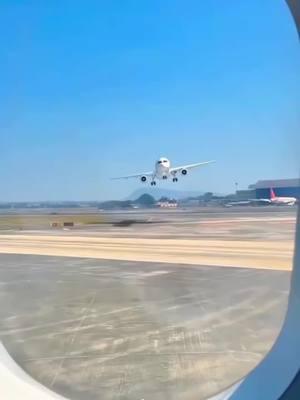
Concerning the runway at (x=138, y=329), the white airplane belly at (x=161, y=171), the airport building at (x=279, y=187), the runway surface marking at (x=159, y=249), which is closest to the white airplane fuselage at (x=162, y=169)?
the white airplane belly at (x=161, y=171)

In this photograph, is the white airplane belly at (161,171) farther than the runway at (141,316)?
Yes

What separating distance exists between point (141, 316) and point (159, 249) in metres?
2.60

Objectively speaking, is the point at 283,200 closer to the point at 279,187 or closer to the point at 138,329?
the point at 279,187

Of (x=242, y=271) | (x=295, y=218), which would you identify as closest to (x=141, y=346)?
(x=295, y=218)

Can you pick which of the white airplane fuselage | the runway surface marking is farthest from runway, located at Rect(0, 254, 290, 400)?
the white airplane fuselage

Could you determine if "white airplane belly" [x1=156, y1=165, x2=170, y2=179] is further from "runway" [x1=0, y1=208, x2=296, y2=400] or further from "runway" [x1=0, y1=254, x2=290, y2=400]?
"runway" [x1=0, y1=254, x2=290, y2=400]

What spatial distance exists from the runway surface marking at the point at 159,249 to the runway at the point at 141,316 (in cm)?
4

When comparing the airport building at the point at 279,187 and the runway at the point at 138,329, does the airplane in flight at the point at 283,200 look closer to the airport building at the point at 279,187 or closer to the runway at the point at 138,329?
the airport building at the point at 279,187

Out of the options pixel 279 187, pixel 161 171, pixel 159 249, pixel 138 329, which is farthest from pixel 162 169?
pixel 159 249

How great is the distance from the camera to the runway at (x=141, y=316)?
157 centimetres

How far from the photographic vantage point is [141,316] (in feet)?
7.12

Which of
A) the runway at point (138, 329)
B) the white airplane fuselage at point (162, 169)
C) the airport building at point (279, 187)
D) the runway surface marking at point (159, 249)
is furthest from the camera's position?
the runway surface marking at point (159, 249)

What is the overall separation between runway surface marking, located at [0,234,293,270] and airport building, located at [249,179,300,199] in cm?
169

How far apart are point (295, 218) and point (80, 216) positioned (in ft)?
3.22
